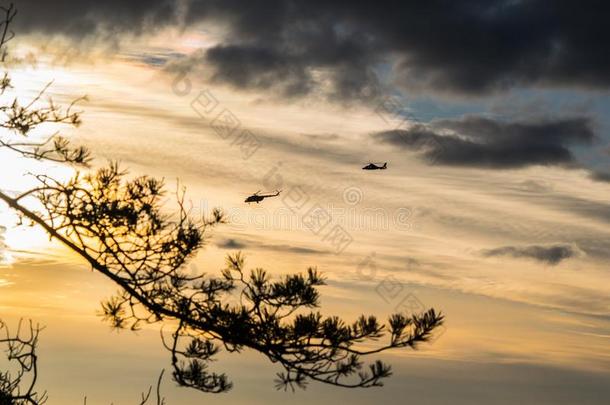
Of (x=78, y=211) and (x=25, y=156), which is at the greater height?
(x=25, y=156)

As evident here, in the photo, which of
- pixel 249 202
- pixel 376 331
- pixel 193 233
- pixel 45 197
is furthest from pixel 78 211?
pixel 376 331

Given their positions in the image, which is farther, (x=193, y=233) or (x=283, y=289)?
(x=193, y=233)

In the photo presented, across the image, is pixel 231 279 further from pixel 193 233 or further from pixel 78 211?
pixel 78 211

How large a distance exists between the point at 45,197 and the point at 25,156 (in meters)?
0.65

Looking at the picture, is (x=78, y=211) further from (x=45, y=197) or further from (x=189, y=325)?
(x=189, y=325)

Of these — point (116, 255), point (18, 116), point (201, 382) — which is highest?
point (18, 116)

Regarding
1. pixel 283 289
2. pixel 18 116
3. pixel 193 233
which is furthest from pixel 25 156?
pixel 283 289

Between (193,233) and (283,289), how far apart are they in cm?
170

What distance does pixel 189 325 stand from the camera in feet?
39.3

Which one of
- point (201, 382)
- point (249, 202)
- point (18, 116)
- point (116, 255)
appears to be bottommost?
point (201, 382)

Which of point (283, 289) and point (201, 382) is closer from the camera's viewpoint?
point (283, 289)

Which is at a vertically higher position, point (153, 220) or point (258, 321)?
point (153, 220)

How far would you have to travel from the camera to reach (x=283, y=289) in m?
11.4

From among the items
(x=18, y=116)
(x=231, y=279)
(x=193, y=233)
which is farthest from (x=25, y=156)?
(x=231, y=279)
